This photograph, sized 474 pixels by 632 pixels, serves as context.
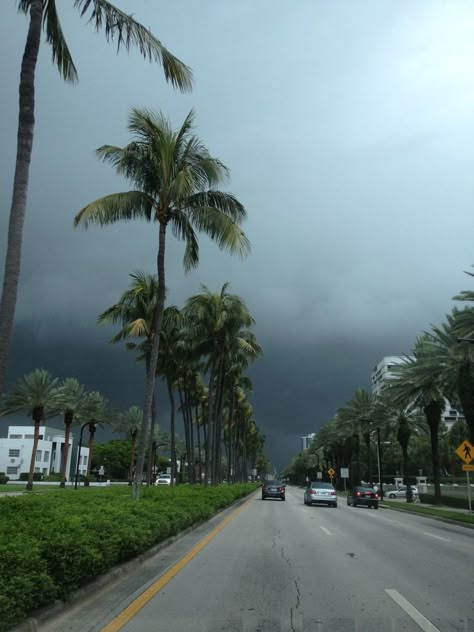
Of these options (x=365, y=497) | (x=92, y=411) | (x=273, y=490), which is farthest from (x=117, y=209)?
(x=92, y=411)

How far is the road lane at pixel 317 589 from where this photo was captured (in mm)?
6938

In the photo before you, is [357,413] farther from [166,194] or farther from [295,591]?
[295,591]

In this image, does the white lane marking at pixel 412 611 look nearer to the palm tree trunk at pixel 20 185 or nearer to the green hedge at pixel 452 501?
the palm tree trunk at pixel 20 185

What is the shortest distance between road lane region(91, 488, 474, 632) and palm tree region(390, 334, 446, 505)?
854 inches

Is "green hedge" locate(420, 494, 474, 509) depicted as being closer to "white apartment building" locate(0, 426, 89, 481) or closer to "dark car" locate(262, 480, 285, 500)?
"dark car" locate(262, 480, 285, 500)

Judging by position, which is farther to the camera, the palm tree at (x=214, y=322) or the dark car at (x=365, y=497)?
the dark car at (x=365, y=497)

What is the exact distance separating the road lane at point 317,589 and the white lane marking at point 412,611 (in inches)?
0.5

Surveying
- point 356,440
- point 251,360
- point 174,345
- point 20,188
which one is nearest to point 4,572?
point 20,188

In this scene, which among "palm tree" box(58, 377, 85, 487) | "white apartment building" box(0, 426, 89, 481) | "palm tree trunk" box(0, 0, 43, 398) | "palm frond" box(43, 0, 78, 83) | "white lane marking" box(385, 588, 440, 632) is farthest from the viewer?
"white apartment building" box(0, 426, 89, 481)

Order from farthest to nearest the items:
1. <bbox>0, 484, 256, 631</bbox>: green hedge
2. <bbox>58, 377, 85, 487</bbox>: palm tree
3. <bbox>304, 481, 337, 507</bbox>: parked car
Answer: <bbox>58, 377, 85, 487</bbox>: palm tree, <bbox>304, 481, 337, 507</bbox>: parked car, <bbox>0, 484, 256, 631</bbox>: green hedge

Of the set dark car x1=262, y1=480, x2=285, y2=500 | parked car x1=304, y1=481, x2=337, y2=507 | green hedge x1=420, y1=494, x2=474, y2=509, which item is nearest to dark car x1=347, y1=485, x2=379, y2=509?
parked car x1=304, y1=481, x2=337, y2=507

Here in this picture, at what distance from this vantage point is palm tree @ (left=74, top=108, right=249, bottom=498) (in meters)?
17.5

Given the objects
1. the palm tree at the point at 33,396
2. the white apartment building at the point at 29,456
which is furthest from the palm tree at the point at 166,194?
the white apartment building at the point at 29,456

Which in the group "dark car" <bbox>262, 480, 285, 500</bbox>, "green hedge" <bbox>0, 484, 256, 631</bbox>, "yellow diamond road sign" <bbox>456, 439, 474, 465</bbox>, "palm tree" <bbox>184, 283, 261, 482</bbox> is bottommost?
"green hedge" <bbox>0, 484, 256, 631</bbox>
